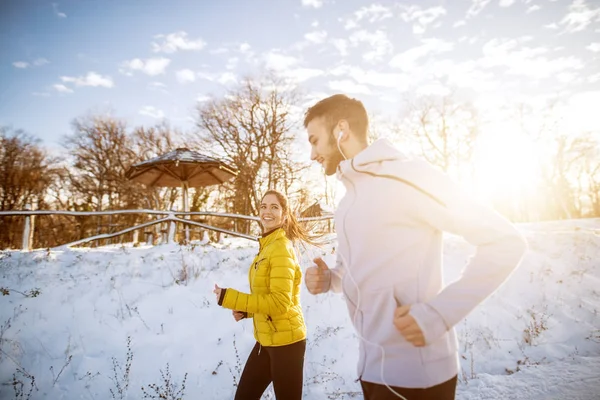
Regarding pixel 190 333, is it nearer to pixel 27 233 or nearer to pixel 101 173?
pixel 27 233

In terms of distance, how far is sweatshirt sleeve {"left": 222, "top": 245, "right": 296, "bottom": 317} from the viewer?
223 centimetres

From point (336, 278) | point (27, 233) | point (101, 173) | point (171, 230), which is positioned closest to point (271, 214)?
point (336, 278)

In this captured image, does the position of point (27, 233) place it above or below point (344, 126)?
below

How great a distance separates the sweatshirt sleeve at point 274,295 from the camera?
223cm

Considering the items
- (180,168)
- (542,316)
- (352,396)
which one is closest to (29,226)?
(180,168)

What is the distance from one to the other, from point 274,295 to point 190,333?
376 centimetres

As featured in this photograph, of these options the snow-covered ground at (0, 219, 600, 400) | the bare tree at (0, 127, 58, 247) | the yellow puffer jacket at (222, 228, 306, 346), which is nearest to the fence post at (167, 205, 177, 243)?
the snow-covered ground at (0, 219, 600, 400)

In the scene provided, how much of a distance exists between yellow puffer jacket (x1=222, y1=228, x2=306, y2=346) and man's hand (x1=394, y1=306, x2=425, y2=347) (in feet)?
4.47

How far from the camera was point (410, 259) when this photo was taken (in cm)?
125

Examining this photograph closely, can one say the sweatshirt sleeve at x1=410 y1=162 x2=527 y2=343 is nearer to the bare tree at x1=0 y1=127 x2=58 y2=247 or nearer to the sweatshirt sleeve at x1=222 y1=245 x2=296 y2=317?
the sweatshirt sleeve at x1=222 y1=245 x2=296 y2=317

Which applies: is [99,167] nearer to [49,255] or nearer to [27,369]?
[49,255]

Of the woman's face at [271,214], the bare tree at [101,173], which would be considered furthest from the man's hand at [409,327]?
the bare tree at [101,173]

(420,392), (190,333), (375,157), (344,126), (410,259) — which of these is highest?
(344,126)

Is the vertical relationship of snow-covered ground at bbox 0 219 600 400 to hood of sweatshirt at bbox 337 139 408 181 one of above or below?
below
